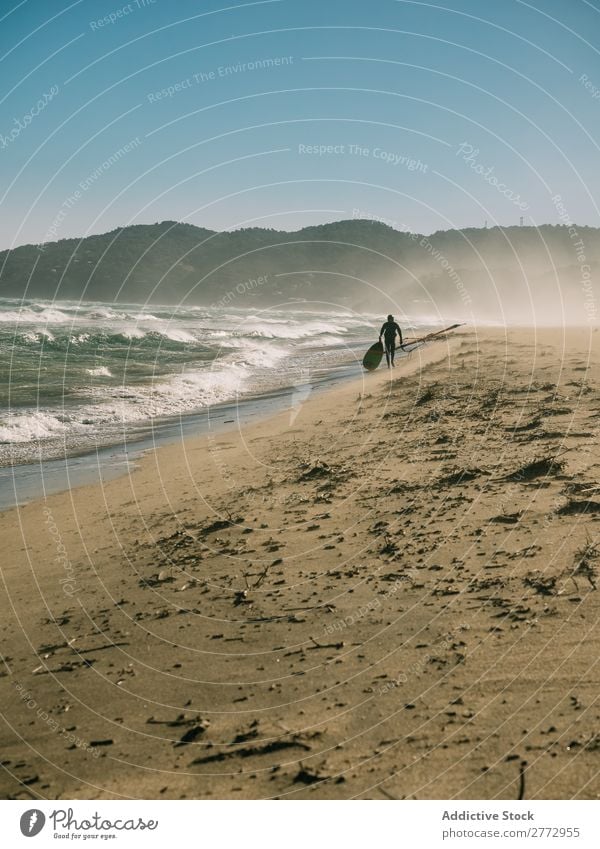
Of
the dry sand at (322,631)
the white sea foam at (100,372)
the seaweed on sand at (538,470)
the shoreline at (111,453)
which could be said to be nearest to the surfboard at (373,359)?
the shoreline at (111,453)

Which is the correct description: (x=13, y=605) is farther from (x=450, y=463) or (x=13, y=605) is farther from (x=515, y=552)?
(x=450, y=463)

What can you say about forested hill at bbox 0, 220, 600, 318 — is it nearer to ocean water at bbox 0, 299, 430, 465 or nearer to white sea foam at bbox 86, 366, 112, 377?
ocean water at bbox 0, 299, 430, 465

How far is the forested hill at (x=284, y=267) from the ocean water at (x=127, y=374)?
253 ft

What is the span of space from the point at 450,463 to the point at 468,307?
111191mm

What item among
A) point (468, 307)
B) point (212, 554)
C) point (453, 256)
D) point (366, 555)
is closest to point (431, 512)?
point (366, 555)

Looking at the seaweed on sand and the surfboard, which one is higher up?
the surfboard

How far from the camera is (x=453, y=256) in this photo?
→ 171 m

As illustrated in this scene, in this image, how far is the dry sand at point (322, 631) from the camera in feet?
13.4

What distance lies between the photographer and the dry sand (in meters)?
4.09
